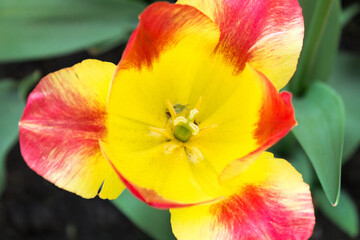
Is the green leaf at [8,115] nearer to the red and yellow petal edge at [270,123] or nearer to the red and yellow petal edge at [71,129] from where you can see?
the red and yellow petal edge at [71,129]


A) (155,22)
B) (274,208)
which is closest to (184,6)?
(155,22)

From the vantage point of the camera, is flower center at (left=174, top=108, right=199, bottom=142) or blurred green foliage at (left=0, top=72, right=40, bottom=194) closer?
flower center at (left=174, top=108, right=199, bottom=142)

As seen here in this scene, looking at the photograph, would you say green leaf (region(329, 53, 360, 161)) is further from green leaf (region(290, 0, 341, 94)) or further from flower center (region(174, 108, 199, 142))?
flower center (region(174, 108, 199, 142))

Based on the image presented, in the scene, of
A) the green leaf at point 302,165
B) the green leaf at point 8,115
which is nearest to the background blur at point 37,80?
the green leaf at point 8,115

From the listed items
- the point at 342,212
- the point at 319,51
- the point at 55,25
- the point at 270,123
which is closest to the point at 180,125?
the point at 270,123

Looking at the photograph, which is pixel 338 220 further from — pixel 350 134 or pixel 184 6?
pixel 184 6

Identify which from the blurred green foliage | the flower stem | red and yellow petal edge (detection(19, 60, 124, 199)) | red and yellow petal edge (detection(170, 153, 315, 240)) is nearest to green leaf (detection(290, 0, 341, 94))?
the flower stem
